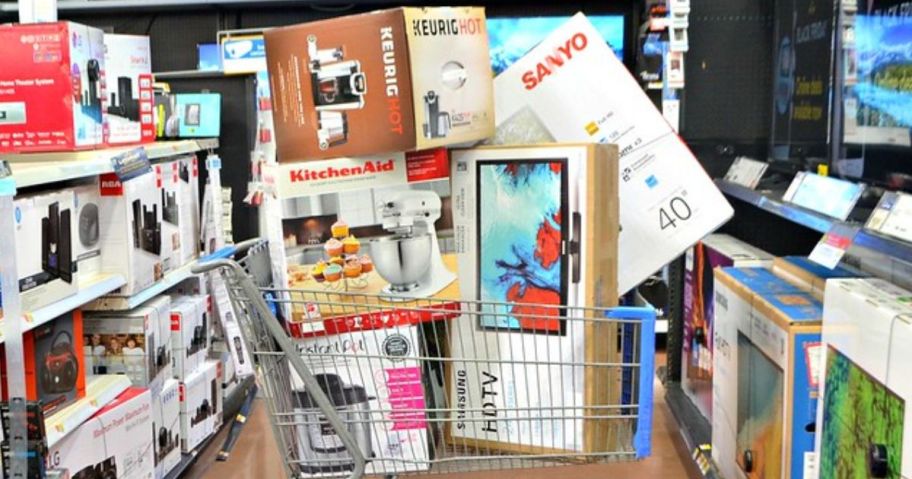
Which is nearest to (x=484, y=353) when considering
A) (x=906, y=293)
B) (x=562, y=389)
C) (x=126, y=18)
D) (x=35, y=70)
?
(x=562, y=389)

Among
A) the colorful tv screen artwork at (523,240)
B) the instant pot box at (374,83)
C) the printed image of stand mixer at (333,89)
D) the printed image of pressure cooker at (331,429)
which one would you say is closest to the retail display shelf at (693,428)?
the colorful tv screen artwork at (523,240)

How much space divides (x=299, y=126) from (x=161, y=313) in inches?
58.6

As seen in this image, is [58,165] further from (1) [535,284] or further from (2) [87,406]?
(1) [535,284]

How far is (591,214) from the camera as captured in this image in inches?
67.6

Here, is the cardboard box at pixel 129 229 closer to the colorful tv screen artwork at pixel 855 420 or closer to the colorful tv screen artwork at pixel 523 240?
the colorful tv screen artwork at pixel 523 240

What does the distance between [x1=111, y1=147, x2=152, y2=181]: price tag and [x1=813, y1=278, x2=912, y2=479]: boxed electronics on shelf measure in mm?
1914

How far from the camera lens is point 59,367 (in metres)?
2.44

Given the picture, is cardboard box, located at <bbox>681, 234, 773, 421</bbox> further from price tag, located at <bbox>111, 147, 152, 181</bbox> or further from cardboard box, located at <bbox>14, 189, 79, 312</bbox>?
cardboard box, located at <bbox>14, 189, 79, 312</bbox>

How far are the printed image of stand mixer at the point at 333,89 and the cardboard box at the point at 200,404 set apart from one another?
1.79 m

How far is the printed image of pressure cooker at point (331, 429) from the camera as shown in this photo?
1738 mm

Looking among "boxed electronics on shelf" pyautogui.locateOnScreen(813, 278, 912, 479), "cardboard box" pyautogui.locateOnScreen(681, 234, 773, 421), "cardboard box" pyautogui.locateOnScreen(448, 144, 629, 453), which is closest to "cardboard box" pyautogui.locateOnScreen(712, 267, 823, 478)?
"boxed electronics on shelf" pyautogui.locateOnScreen(813, 278, 912, 479)

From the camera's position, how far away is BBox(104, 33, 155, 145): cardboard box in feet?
9.55

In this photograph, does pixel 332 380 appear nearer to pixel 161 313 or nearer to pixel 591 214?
pixel 591 214

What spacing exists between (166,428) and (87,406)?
0.58 m
